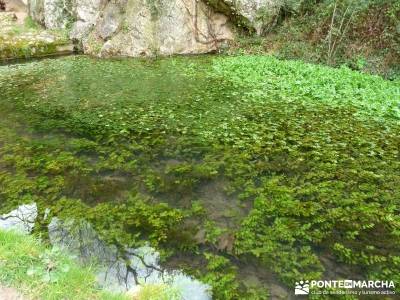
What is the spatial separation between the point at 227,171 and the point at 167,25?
574 inches

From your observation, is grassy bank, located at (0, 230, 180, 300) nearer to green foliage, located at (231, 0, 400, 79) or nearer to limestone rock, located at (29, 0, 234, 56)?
green foliage, located at (231, 0, 400, 79)

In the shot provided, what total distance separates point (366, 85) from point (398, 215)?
782cm

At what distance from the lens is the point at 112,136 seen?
8.85m

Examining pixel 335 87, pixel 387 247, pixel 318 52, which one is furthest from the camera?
pixel 318 52

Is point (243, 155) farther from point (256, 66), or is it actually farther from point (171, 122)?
point (256, 66)

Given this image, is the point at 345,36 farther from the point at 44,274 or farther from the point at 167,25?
the point at 44,274

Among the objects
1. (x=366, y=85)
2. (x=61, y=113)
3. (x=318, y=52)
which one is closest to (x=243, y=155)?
(x=61, y=113)

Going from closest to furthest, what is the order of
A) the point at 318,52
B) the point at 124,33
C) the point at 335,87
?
the point at 335,87 → the point at 318,52 → the point at 124,33
